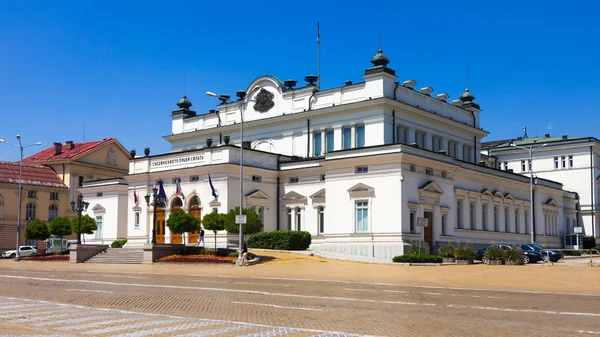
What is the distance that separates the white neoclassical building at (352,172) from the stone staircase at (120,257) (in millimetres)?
3554

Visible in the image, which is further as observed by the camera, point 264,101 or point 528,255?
point 264,101

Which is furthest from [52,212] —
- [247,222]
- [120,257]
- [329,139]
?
[247,222]

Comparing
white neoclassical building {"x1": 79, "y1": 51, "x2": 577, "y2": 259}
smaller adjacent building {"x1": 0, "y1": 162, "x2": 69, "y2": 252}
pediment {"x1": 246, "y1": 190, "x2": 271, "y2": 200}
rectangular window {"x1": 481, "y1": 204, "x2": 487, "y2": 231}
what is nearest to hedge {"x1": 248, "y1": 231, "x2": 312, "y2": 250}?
white neoclassical building {"x1": 79, "y1": 51, "x2": 577, "y2": 259}

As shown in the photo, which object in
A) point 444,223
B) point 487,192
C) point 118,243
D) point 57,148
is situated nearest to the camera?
point 444,223

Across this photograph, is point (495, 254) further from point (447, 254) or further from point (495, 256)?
point (447, 254)

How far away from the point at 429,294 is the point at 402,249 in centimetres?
2524

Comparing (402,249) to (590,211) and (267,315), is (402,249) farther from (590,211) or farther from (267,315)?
(590,211)

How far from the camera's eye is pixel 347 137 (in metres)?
58.0

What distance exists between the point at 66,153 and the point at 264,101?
38260 millimetres

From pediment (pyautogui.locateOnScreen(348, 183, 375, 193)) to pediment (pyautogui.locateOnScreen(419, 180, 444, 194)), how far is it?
3.79m

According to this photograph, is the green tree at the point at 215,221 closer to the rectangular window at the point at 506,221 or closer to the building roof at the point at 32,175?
the rectangular window at the point at 506,221

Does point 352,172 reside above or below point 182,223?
above

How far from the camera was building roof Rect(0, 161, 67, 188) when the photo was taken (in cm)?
7866

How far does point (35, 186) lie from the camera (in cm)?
8125
